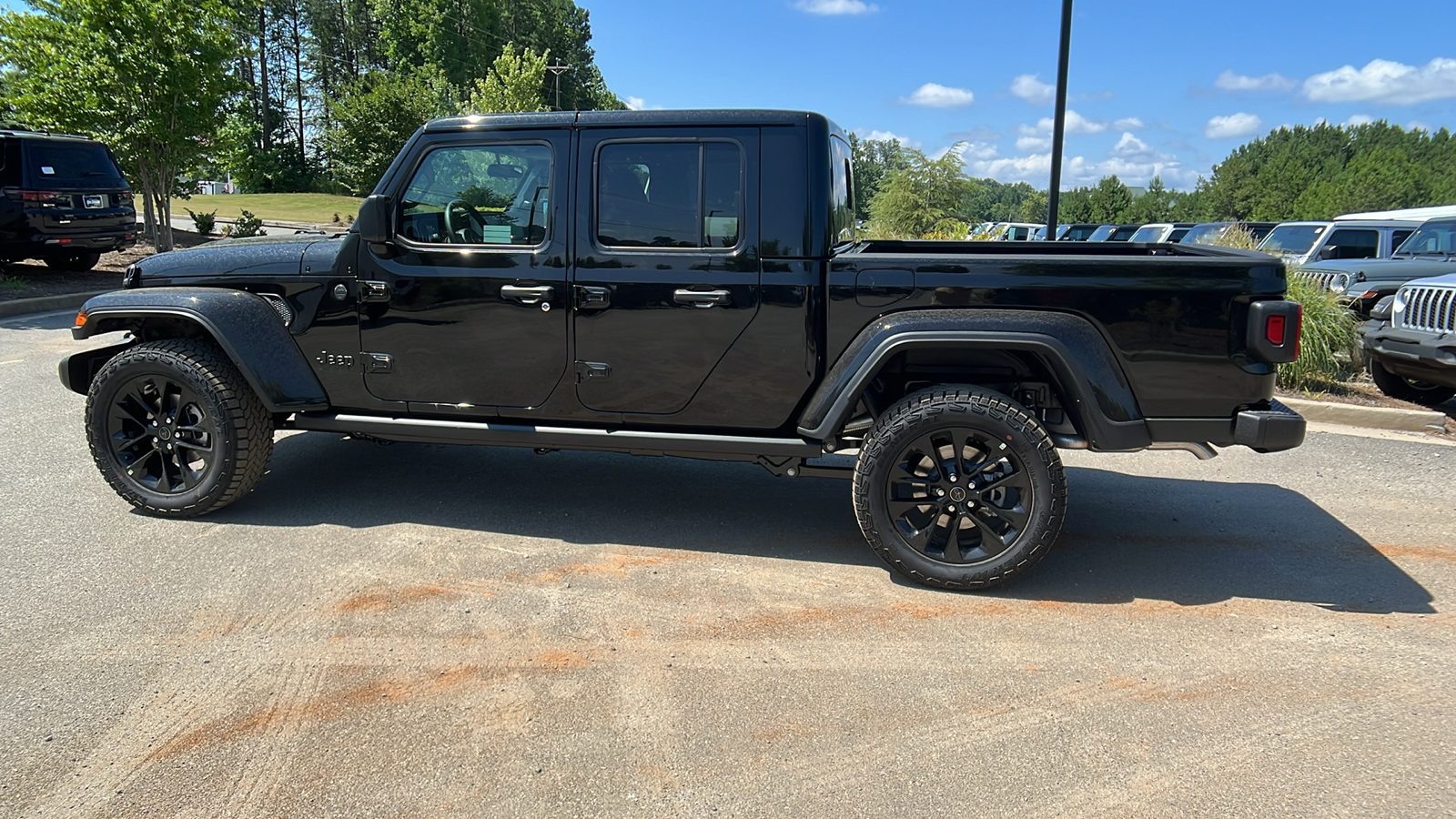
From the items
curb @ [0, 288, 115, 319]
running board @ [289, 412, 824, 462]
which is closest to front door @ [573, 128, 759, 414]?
running board @ [289, 412, 824, 462]

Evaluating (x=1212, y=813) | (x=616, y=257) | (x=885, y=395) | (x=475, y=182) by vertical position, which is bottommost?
(x=1212, y=813)

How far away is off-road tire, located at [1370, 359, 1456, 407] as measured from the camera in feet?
25.0

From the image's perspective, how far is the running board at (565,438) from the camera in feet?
13.3

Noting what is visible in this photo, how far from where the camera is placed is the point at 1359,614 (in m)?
3.72

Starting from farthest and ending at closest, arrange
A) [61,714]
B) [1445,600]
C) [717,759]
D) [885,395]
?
1. [885,395]
2. [1445,600]
3. [61,714]
4. [717,759]

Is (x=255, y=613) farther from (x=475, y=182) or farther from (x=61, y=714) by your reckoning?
(x=475, y=182)

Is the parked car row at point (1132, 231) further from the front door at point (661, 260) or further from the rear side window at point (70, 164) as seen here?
the front door at point (661, 260)

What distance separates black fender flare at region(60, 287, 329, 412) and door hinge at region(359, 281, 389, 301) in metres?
0.47

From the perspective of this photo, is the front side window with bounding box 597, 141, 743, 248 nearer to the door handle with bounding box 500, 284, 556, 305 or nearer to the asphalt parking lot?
the door handle with bounding box 500, 284, 556, 305

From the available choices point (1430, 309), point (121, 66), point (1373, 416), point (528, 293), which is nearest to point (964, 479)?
point (528, 293)

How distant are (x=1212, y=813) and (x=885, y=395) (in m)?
2.19

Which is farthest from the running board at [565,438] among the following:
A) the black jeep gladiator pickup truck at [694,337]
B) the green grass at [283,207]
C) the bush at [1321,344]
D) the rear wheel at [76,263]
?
the green grass at [283,207]

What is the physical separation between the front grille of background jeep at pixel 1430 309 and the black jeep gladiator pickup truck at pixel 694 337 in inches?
148

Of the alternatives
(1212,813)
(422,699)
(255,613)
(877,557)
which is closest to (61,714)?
(255,613)
